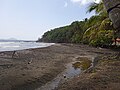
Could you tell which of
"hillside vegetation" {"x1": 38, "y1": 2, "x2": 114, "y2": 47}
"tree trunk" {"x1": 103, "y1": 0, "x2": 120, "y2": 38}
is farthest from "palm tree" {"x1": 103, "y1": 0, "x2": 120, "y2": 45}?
"hillside vegetation" {"x1": 38, "y1": 2, "x2": 114, "y2": 47}

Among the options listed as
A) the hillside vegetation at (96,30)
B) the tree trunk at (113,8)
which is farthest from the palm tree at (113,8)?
the hillside vegetation at (96,30)

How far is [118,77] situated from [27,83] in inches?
186

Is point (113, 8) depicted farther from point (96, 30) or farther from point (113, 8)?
point (96, 30)

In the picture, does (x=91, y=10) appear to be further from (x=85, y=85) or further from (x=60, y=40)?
(x=60, y=40)

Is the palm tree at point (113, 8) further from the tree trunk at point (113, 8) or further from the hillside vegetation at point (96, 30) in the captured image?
the hillside vegetation at point (96, 30)

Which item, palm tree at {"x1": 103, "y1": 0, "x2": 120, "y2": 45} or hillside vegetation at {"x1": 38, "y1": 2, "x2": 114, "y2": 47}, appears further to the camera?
hillside vegetation at {"x1": 38, "y1": 2, "x2": 114, "y2": 47}

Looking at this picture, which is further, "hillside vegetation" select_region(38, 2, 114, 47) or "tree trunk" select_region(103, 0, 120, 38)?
"hillside vegetation" select_region(38, 2, 114, 47)

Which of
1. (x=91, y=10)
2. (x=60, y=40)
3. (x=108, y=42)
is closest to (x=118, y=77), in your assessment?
(x=91, y=10)

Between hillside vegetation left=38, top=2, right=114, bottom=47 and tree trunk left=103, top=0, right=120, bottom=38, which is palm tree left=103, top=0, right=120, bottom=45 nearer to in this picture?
tree trunk left=103, top=0, right=120, bottom=38

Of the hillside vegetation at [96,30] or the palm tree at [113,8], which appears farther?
the hillside vegetation at [96,30]

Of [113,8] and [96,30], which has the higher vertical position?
[96,30]

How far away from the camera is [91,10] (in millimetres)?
23797

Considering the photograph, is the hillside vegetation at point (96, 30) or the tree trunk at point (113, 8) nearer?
the tree trunk at point (113, 8)

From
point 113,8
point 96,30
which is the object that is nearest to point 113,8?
point 113,8
